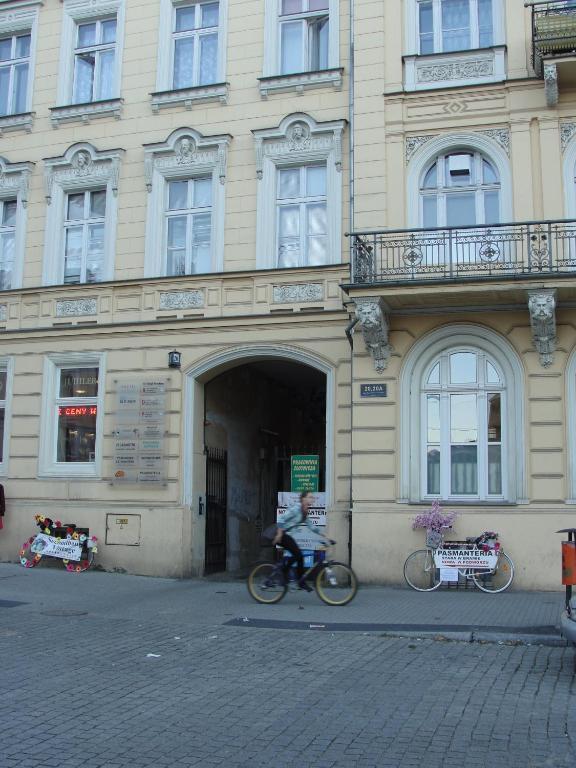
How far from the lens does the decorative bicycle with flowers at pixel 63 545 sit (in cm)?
1559

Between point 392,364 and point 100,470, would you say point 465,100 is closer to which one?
point 392,364

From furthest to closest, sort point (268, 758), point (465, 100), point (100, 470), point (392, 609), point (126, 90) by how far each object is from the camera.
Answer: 1. point (126, 90)
2. point (100, 470)
3. point (465, 100)
4. point (392, 609)
5. point (268, 758)

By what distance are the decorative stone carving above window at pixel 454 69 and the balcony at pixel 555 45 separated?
0.85 metres

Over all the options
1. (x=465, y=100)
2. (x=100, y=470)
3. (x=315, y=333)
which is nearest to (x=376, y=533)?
(x=315, y=333)

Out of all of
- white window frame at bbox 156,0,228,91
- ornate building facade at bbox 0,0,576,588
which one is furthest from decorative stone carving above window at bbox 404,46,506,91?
white window frame at bbox 156,0,228,91

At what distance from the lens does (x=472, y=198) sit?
14836mm

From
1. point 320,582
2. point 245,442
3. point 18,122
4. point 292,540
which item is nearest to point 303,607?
point 320,582

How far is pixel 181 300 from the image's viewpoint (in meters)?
16.0

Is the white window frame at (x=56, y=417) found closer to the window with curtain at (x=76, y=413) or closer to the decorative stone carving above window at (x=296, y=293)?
the window with curtain at (x=76, y=413)

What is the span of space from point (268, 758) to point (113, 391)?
1157 cm

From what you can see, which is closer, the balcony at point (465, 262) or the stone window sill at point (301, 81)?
the balcony at point (465, 262)

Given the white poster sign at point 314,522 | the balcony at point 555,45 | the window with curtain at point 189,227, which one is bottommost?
the white poster sign at point 314,522

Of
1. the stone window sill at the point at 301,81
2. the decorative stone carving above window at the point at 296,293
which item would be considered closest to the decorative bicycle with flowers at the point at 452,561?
the decorative stone carving above window at the point at 296,293

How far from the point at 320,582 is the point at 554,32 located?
964cm
